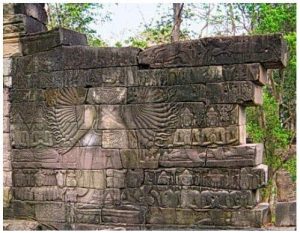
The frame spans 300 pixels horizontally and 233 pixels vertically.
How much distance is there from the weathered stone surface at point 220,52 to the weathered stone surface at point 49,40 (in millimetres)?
1254

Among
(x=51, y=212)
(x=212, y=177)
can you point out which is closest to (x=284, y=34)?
(x=212, y=177)

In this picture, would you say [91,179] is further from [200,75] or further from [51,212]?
[200,75]

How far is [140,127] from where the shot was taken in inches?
287

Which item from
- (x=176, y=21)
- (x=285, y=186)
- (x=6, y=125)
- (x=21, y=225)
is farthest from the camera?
(x=176, y=21)

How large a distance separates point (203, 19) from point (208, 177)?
33.2ft

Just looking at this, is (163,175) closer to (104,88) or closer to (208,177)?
(208,177)

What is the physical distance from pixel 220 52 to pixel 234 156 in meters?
1.43

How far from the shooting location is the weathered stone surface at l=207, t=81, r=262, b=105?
270 inches

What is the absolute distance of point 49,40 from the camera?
25.6 ft

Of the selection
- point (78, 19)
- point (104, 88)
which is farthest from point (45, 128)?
point (78, 19)

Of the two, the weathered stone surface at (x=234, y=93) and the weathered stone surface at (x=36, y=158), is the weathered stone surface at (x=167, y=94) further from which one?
the weathered stone surface at (x=36, y=158)

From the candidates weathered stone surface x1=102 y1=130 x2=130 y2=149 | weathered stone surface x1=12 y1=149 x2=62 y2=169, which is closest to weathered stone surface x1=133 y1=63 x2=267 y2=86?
weathered stone surface x1=102 y1=130 x2=130 y2=149

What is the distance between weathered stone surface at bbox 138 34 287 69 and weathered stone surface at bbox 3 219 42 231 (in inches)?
113

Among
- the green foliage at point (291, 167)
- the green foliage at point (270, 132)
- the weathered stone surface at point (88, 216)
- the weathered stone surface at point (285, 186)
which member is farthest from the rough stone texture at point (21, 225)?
the green foliage at point (291, 167)
